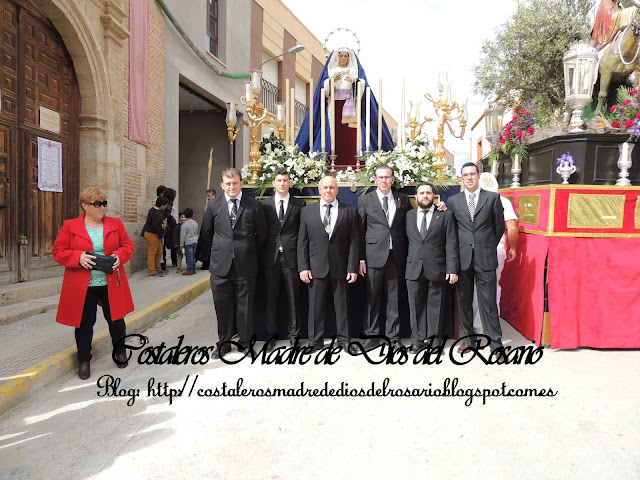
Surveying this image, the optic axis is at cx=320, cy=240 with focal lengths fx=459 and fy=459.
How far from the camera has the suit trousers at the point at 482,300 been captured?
15.5ft

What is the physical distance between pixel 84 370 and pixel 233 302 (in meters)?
1.50

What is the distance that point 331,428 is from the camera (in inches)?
124

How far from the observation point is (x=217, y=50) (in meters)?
15.4

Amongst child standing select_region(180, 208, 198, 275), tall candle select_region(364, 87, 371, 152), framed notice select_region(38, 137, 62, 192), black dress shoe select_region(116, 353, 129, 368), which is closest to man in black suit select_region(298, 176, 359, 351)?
tall candle select_region(364, 87, 371, 152)

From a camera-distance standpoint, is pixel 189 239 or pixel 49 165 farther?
pixel 189 239

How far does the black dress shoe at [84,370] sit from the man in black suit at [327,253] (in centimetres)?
216

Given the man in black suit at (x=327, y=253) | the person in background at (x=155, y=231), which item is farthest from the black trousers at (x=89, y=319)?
the person in background at (x=155, y=231)

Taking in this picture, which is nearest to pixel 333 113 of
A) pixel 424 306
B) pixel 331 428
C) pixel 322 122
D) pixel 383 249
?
pixel 322 122

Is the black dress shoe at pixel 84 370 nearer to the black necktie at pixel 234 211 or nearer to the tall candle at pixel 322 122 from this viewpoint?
the black necktie at pixel 234 211

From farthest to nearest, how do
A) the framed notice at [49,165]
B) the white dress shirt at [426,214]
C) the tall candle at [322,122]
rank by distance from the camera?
the framed notice at [49,165], the tall candle at [322,122], the white dress shirt at [426,214]

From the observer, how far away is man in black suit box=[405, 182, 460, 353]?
4723 mm

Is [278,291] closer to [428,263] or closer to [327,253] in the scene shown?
[327,253]

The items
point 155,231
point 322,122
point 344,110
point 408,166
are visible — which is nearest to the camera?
point 408,166

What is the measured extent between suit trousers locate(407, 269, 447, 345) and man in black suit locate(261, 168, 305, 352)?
124 centimetres
